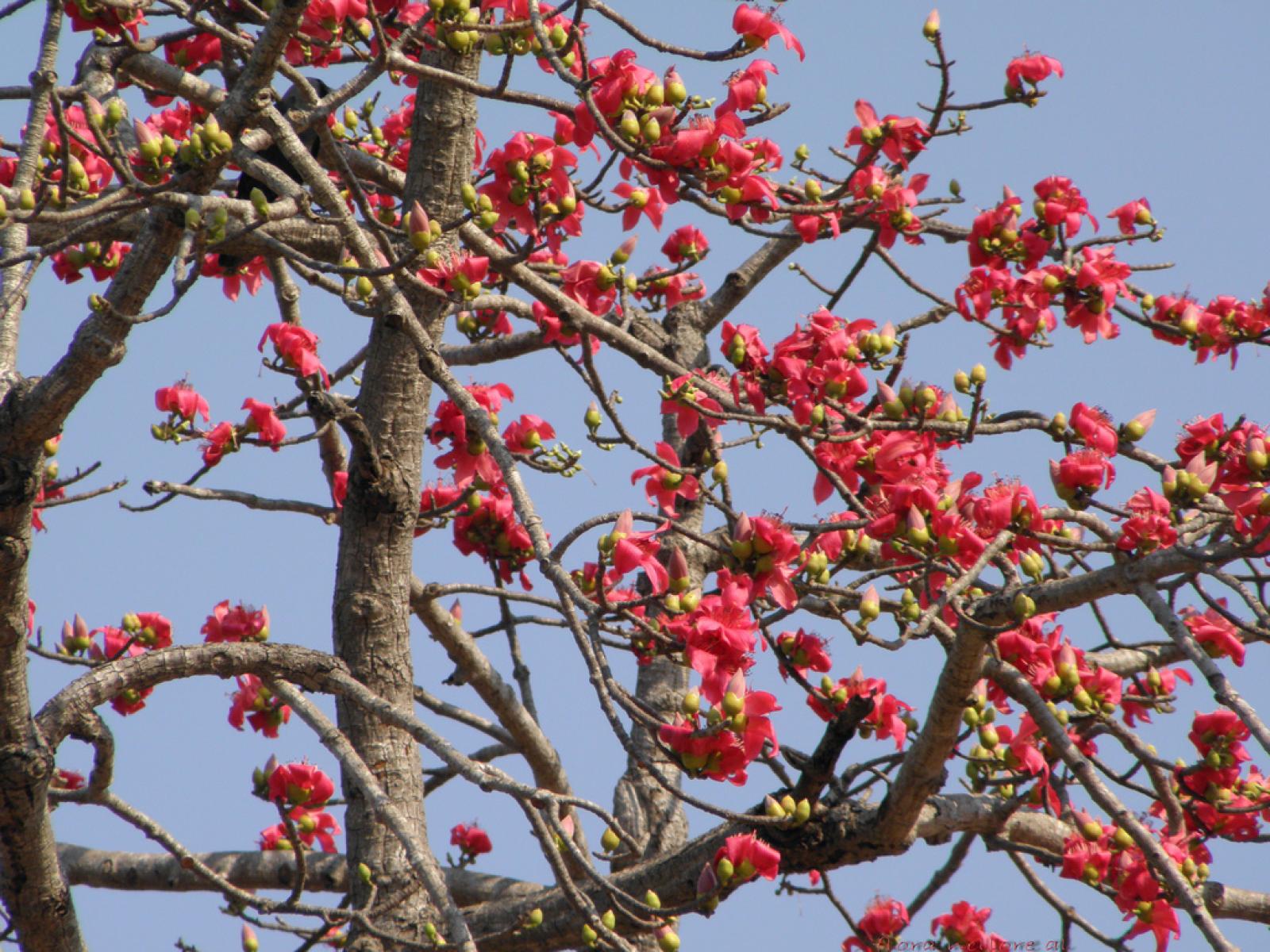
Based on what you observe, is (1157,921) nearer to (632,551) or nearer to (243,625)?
(632,551)

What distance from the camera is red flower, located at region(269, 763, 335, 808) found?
12.0 ft

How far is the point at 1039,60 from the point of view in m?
3.88

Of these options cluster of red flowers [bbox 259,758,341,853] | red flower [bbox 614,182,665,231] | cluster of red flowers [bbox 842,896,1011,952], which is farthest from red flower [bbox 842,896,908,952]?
red flower [bbox 614,182,665,231]

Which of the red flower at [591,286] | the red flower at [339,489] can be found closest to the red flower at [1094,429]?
the red flower at [591,286]

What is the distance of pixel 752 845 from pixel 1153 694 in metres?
1.52

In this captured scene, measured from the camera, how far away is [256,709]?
426cm

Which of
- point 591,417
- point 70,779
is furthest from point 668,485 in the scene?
point 70,779

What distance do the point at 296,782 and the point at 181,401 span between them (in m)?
1.10

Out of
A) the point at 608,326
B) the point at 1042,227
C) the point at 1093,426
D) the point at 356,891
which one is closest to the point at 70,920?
the point at 356,891

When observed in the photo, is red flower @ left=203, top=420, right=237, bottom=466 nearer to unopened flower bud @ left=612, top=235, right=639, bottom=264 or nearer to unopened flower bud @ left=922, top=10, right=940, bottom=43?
unopened flower bud @ left=612, top=235, right=639, bottom=264

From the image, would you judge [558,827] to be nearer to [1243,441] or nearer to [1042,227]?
[1243,441]

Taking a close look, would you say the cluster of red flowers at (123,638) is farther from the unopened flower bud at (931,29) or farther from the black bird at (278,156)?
the unopened flower bud at (931,29)

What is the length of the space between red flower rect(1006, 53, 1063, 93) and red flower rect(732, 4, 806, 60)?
1.23 metres

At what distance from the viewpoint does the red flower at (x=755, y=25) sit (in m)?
2.95
